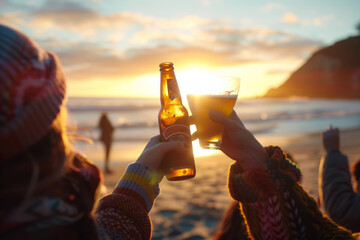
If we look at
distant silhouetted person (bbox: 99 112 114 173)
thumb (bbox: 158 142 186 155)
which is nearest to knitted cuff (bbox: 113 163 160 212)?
thumb (bbox: 158 142 186 155)

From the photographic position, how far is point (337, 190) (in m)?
2.53

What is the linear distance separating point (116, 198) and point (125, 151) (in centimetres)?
1142

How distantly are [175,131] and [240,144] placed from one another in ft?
1.93

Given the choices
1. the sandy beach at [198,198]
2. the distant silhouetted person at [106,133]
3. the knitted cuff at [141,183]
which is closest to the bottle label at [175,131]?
the knitted cuff at [141,183]

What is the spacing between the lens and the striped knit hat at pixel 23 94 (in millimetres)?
833

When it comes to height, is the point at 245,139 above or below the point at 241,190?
above

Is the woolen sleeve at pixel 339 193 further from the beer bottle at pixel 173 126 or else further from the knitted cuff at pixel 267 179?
the beer bottle at pixel 173 126

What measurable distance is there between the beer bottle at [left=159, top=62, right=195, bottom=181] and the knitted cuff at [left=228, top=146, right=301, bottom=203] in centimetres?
40

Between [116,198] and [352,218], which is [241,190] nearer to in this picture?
[116,198]

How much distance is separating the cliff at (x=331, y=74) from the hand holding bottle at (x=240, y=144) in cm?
9465

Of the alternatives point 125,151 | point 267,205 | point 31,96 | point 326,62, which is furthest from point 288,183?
point 326,62

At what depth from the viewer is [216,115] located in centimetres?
177

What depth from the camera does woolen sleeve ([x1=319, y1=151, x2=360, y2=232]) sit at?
246cm

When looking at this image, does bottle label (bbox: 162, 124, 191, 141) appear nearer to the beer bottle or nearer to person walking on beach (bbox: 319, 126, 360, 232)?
the beer bottle
